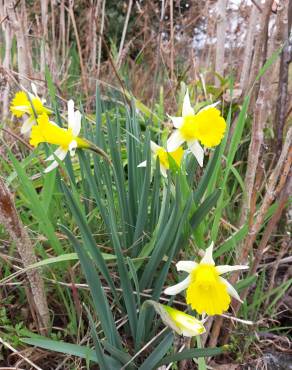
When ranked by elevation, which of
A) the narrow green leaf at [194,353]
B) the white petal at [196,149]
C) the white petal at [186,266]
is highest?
the white petal at [196,149]

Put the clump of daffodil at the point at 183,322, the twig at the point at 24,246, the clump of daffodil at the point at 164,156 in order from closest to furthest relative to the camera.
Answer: the clump of daffodil at the point at 183,322
the twig at the point at 24,246
the clump of daffodil at the point at 164,156

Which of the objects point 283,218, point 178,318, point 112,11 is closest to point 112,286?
point 178,318

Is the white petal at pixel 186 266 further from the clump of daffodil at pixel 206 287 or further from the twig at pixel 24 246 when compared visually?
the twig at pixel 24 246

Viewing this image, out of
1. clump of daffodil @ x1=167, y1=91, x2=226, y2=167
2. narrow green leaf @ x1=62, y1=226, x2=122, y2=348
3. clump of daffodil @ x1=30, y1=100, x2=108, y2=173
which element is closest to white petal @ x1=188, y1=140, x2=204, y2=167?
clump of daffodil @ x1=167, y1=91, x2=226, y2=167

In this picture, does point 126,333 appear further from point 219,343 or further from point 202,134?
point 202,134

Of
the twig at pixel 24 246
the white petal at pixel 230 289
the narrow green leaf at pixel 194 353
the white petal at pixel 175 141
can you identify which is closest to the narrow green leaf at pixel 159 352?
the narrow green leaf at pixel 194 353

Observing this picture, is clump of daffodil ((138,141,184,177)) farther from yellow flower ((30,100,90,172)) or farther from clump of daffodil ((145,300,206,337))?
clump of daffodil ((145,300,206,337))
